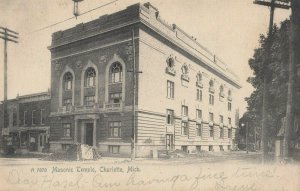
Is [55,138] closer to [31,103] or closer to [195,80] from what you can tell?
[31,103]

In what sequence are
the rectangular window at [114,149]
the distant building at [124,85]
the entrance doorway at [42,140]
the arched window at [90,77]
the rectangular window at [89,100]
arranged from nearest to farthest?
the distant building at [124,85] < the rectangular window at [114,149] < the rectangular window at [89,100] < the arched window at [90,77] < the entrance doorway at [42,140]

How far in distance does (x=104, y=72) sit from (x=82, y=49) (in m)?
3.44

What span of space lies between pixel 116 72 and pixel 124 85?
1.69 meters

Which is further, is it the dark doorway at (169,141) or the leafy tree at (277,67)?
the dark doorway at (169,141)

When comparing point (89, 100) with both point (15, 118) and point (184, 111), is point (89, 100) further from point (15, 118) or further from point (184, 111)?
point (15, 118)

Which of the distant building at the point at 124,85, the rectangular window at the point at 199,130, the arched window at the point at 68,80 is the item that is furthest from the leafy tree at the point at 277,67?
the arched window at the point at 68,80

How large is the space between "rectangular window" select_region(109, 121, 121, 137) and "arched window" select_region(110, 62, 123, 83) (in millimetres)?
3678

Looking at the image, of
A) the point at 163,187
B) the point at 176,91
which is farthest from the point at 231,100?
the point at 163,187

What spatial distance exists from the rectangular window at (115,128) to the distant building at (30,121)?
12220 millimetres

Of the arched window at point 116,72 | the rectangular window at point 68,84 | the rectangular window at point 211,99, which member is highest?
the arched window at point 116,72

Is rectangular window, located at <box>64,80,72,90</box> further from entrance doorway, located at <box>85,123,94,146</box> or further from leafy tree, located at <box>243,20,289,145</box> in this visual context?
leafy tree, located at <box>243,20,289,145</box>

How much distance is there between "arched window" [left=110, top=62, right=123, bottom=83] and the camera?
2924cm

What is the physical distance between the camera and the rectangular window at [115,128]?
28.5m

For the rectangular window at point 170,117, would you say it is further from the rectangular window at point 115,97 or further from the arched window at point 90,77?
A: the arched window at point 90,77
